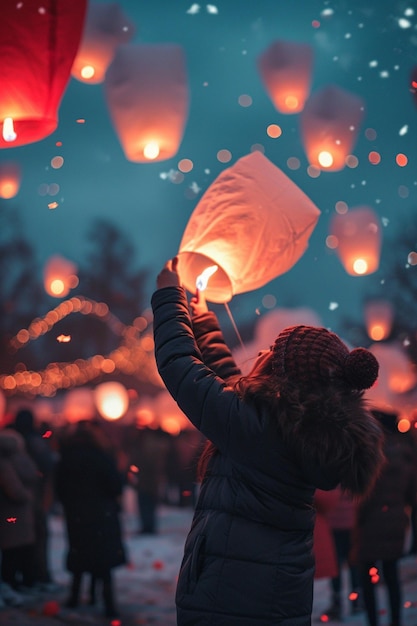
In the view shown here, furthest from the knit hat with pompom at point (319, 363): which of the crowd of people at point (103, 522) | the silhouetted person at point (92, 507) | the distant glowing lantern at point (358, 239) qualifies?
the silhouetted person at point (92, 507)

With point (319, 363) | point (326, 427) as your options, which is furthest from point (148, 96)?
point (326, 427)

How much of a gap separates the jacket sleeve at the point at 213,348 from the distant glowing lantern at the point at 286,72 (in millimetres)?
2133

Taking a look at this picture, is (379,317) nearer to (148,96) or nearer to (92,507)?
(92,507)

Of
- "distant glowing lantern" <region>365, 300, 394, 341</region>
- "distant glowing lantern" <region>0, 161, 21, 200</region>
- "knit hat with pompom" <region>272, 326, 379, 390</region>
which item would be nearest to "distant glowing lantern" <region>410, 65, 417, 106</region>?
"knit hat with pompom" <region>272, 326, 379, 390</region>

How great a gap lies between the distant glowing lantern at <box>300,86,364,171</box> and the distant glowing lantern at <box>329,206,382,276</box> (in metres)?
0.66

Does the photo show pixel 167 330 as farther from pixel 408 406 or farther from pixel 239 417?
pixel 408 406

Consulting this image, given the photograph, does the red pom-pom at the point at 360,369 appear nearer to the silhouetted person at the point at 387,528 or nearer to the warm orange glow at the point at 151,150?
the warm orange glow at the point at 151,150

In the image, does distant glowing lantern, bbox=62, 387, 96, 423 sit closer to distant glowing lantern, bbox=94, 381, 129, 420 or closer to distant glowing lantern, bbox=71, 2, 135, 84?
distant glowing lantern, bbox=94, 381, 129, 420

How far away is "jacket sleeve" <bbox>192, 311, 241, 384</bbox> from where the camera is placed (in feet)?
9.72

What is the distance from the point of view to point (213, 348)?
9.86 feet

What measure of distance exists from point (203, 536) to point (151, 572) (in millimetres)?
6620

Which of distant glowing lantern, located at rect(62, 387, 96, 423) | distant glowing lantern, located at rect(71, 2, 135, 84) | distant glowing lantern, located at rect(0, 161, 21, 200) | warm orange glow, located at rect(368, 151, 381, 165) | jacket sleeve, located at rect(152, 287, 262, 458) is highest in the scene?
distant glowing lantern, located at rect(71, 2, 135, 84)

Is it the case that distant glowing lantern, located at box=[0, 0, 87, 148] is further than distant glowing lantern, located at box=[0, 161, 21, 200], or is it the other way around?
distant glowing lantern, located at box=[0, 161, 21, 200]

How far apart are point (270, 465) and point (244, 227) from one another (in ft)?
3.96
